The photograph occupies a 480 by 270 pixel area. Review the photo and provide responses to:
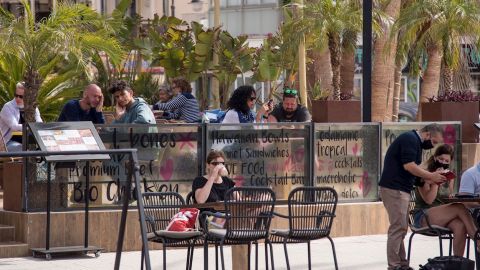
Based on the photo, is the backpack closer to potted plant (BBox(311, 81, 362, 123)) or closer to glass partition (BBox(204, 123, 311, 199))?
glass partition (BBox(204, 123, 311, 199))

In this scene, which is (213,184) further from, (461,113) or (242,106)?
(461,113)

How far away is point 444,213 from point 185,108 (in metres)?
7.08

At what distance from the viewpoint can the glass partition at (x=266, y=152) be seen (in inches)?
637

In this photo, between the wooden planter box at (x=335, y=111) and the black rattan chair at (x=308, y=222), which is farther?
the wooden planter box at (x=335, y=111)

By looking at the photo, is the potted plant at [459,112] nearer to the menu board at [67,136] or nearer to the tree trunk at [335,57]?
the menu board at [67,136]

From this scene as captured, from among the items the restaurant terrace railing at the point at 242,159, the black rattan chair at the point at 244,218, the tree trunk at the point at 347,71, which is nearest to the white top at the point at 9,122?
the restaurant terrace railing at the point at 242,159

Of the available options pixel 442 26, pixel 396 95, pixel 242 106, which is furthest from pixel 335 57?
pixel 242 106

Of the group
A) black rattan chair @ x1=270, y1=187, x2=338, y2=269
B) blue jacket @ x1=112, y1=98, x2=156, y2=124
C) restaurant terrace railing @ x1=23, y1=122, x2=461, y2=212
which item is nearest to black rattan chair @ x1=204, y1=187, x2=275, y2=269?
black rattan chair @ x1=270, y1=187, x2=338, y2=269

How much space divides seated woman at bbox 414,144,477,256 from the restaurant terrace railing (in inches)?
137

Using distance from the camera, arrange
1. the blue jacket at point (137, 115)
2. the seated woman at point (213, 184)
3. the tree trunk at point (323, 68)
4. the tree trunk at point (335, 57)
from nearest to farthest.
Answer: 1. the seated woman at point (213, 184)
2. the blue jacket at point (137, 115)
3. the tree trunk at point (335, 57)
4. the tree trunk at point (323, 68)

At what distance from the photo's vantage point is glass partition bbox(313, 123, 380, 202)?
55.6 ft

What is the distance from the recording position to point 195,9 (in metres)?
54.6

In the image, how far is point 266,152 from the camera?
16484 millimetres

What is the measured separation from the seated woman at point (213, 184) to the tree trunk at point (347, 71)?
17353 millimetres
